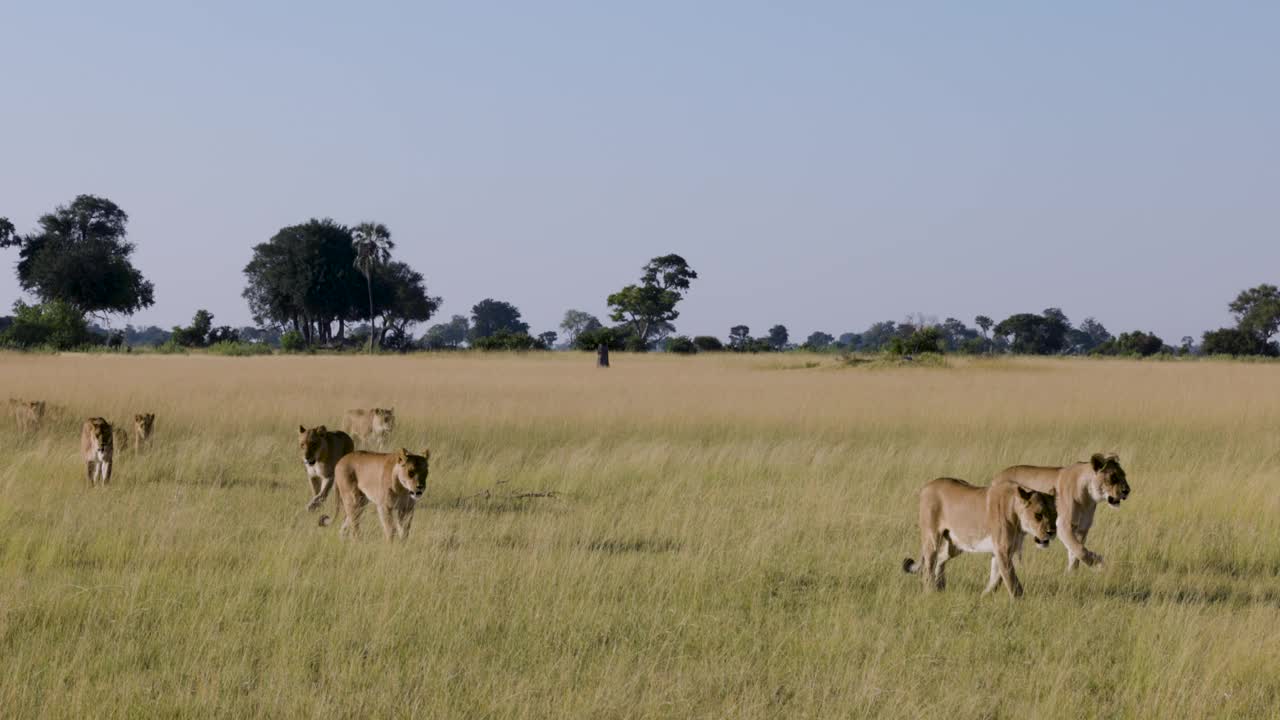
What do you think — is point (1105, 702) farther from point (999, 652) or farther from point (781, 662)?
point (781, 662)

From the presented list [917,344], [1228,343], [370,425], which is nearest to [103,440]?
[370,425]

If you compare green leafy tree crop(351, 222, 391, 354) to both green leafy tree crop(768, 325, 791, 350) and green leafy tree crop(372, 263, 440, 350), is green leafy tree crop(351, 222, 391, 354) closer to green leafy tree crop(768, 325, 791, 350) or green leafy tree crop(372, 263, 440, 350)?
green leafy tree crop(372, 263, 440, 350)

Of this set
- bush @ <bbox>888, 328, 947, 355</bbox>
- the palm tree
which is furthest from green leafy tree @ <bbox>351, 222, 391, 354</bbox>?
bush @ <bbox>888, 328, 947, 355</bbox>

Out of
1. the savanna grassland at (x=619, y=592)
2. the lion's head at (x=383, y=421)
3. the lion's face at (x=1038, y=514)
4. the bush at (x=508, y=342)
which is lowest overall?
the savanna grassland at (x=619, y=592)

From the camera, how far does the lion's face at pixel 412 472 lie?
8.63m

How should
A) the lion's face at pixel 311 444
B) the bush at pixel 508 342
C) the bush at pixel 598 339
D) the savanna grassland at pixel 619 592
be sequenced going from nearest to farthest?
the savanna grassland at pixel 619 592 < the lion's face at pixel 311 444 < the bush at pixel 598 339 < the bush at pixel 508 342

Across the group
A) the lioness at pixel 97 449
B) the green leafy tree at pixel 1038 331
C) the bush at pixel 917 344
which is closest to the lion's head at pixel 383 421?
the lioness at pixel 97 449

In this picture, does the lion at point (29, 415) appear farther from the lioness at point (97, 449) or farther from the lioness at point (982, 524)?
the lioness at point (982, 524)

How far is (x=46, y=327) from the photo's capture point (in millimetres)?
71625

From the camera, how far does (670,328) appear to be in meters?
108

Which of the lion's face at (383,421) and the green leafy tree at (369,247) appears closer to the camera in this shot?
the lion's face at (383,421)

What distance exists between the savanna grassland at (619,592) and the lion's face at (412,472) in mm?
496

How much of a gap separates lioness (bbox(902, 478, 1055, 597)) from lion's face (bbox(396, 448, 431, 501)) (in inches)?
145

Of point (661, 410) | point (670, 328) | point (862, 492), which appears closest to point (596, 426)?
point (661, 410)
